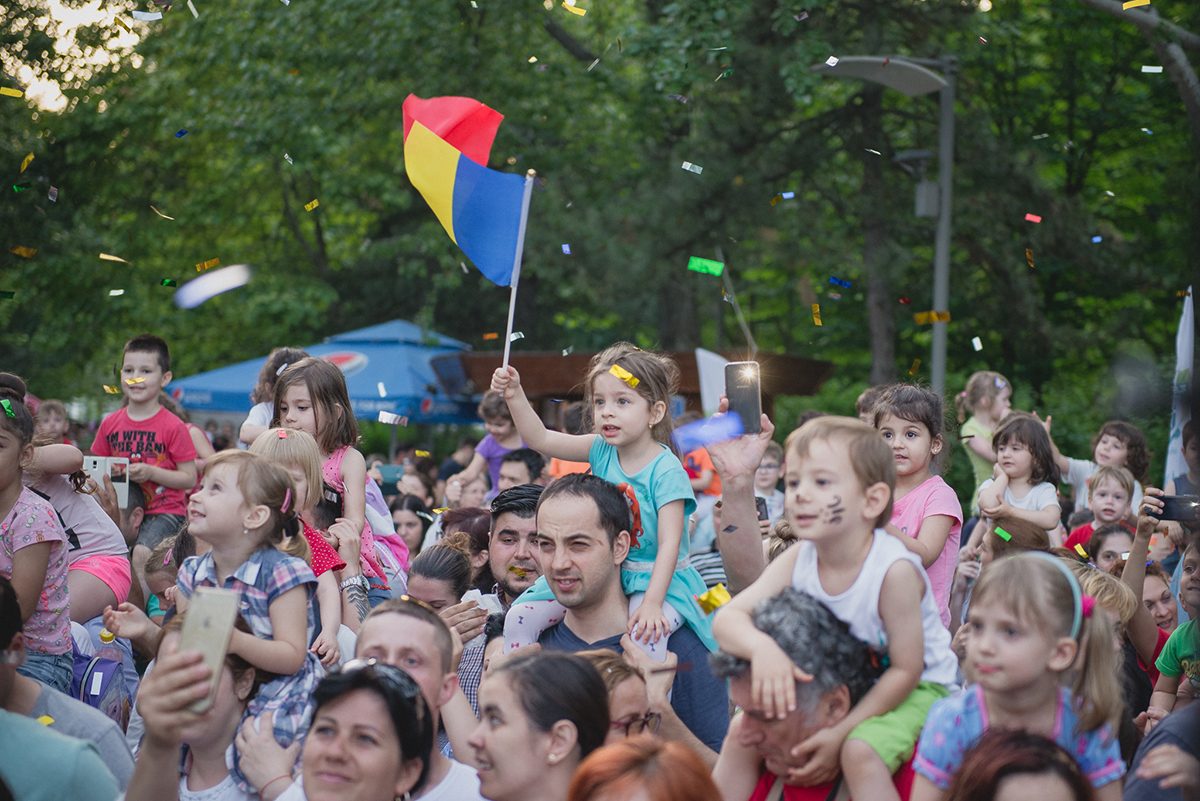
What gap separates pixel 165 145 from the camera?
65.2ft

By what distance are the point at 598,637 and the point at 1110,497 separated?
394 centimetres

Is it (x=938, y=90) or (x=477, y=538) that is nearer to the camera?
(x=477, y=538)

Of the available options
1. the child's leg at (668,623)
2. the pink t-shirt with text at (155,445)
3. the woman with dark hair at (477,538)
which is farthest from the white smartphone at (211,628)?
the pink t-shirt with text at (155,445)

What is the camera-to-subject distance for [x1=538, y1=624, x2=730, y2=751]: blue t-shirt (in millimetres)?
4402

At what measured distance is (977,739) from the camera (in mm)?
2975

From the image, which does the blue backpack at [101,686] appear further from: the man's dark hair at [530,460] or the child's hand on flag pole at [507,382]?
the man's dark hair at [530,460]

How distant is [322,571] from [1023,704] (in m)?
2.49

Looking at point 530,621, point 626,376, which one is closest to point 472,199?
point 626,376

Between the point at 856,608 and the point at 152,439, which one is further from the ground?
the point at 152,439

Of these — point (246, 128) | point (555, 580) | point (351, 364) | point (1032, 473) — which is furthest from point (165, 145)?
point (555, 580)

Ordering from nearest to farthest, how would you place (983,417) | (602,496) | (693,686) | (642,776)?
(642,776) < (602,496) < (693,686) < (983,417)

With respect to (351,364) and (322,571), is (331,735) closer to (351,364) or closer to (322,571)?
(322,571)

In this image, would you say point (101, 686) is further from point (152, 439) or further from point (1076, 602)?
point (1076, 602)

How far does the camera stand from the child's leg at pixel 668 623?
4.21m
